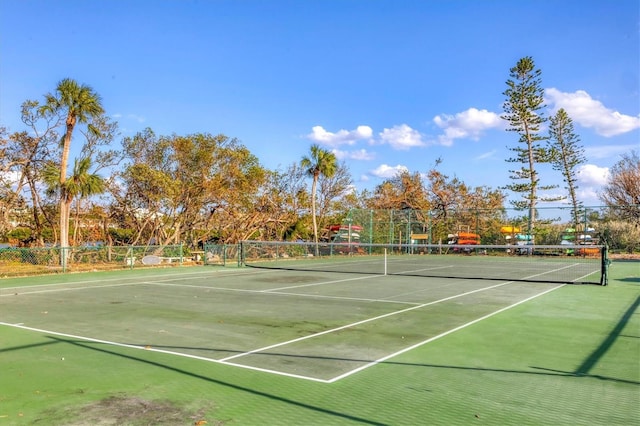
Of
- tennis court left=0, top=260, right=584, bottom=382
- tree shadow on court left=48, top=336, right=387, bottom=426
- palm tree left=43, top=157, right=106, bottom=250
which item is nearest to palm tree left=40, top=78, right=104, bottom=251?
palm tree left=43, top=157, right=106, bottom=250

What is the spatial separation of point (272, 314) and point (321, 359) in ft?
12.1

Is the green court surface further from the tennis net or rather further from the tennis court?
the tennis net

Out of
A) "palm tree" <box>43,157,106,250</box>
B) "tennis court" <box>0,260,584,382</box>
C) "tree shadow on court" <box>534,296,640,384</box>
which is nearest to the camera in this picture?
"tree shadow on court" <box>534,296,640,384</box>

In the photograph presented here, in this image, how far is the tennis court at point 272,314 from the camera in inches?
262

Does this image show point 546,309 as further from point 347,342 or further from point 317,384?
point 317,384

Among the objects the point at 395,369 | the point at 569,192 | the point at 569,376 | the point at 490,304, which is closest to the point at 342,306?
the point at 490,304

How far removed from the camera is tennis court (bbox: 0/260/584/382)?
665cm

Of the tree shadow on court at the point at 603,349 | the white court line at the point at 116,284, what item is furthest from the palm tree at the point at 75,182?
the tree shadow on court at the point at 603,349

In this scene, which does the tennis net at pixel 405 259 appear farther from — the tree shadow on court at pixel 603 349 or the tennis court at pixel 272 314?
the tree shadow on court at pixel 603 349

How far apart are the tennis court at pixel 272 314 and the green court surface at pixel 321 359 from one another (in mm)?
47

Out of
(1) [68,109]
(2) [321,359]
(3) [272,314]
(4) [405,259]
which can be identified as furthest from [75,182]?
(4) [405,259]

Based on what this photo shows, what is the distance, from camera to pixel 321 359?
20.6ft

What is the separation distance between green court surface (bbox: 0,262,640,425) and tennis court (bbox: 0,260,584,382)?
5 centimetres

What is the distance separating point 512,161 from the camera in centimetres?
3972
